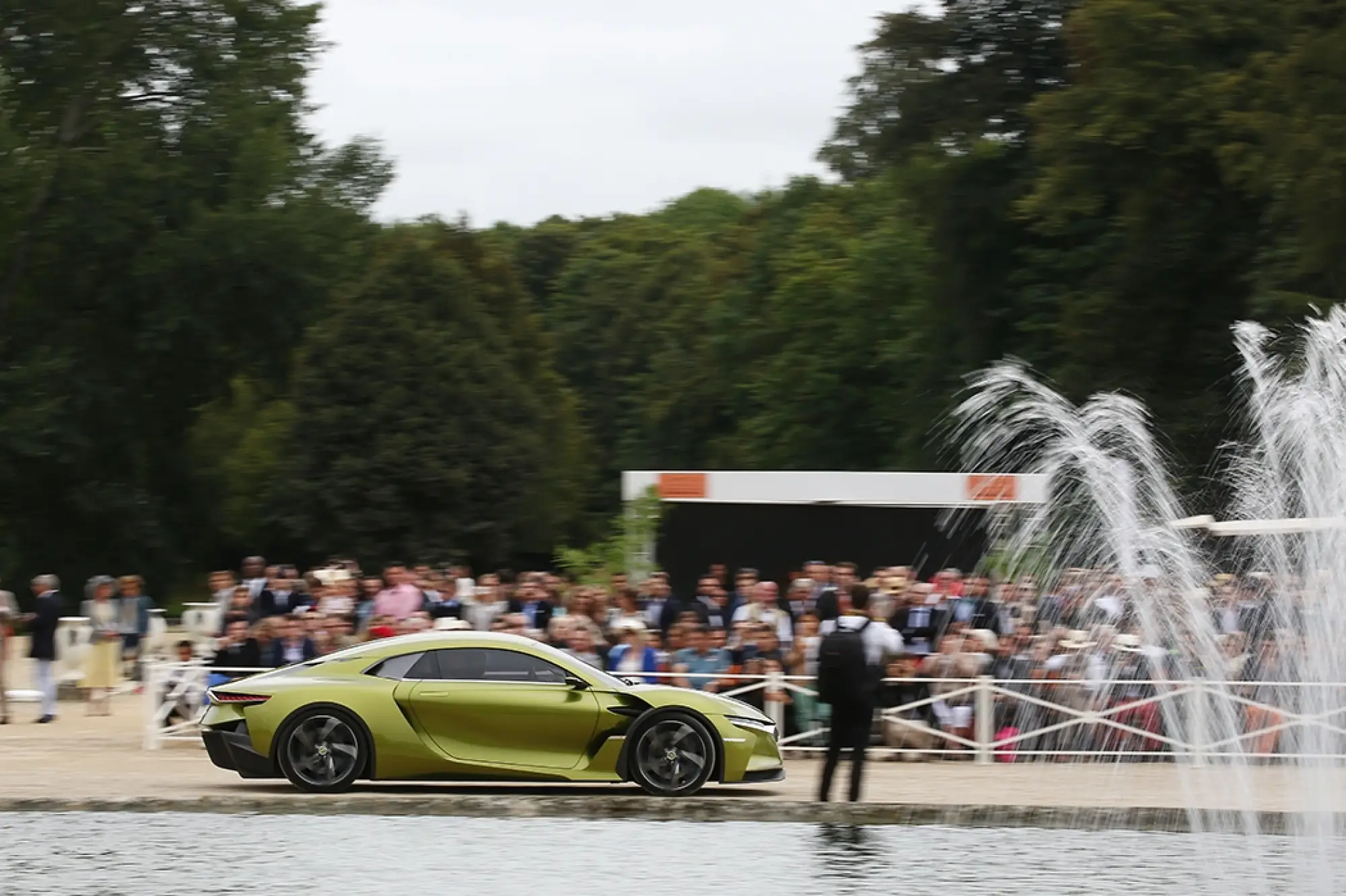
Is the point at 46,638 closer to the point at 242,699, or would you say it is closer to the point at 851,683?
the point at 242,699

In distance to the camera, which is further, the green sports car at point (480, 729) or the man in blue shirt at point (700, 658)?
the man in blue shirt at point (700, 658)

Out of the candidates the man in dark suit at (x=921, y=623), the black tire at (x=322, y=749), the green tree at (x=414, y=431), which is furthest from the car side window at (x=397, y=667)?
the green tree at (x=414, y=431)

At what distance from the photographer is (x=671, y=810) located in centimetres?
1647

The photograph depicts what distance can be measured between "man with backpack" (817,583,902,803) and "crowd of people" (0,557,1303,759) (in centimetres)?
200

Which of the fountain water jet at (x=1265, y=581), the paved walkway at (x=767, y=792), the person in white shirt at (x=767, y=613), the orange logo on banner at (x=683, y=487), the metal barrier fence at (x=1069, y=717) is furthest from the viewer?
the orange logo on banner at (x=683, y=487)

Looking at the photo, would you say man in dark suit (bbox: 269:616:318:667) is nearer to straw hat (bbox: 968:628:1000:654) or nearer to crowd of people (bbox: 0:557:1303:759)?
crowd of people (bbox: 0:557:1303:759)

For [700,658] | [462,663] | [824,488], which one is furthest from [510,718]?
[824,488]

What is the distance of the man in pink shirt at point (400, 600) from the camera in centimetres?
2336

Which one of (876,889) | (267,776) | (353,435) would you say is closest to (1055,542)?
(267,776)

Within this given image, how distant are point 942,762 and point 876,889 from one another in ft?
26.4

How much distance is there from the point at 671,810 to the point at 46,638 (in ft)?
34.7

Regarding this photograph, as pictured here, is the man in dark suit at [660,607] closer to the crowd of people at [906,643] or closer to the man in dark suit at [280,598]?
the crowd of people at [906,643]

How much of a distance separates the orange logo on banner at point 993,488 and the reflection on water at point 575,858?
1259 cm

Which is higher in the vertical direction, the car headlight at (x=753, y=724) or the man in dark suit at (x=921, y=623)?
the man in dark suit at (x=921, y=623)
